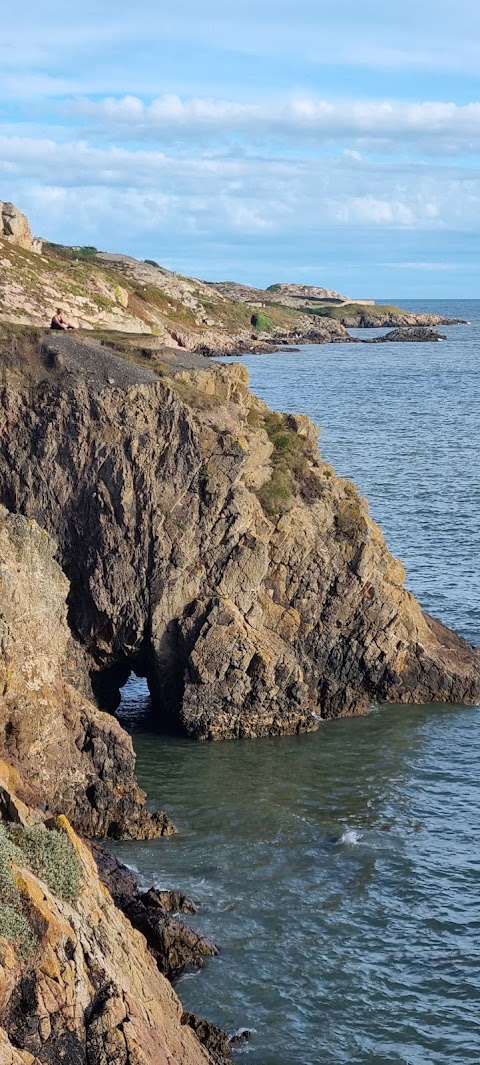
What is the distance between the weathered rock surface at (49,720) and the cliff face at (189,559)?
15.0 ft

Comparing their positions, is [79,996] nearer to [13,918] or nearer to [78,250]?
[13,918]

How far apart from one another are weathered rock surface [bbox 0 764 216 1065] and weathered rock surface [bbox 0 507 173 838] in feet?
31.6

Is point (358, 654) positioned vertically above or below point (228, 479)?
below

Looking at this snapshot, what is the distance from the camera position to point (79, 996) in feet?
54.4

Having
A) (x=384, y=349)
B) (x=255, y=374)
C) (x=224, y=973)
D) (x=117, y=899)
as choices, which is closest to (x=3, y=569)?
(x=117, y=899)

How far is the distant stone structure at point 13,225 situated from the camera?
394ft

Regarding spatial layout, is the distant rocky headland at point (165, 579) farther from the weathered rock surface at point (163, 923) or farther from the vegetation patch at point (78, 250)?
the vegetation patch at point (78, 250)

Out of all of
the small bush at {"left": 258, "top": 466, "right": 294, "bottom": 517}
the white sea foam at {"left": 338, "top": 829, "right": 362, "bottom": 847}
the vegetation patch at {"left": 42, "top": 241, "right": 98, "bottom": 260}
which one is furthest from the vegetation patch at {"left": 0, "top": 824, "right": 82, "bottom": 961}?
the vegetation patch at {"left": 42, "top": 241, "right": 98, "bottom": 260}

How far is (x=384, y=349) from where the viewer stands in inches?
7259

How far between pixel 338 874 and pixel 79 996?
12034mm

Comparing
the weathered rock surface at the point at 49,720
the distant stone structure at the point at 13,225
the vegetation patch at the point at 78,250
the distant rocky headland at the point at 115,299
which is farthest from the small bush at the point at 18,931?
the vegetation patch at the point at 78,250

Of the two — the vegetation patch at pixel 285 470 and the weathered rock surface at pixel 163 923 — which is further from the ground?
the vegetation patch at pixel 285 470

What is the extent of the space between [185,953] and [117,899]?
72.2 inches

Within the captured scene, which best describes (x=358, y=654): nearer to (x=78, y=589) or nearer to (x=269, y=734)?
(x=269, y=734)
